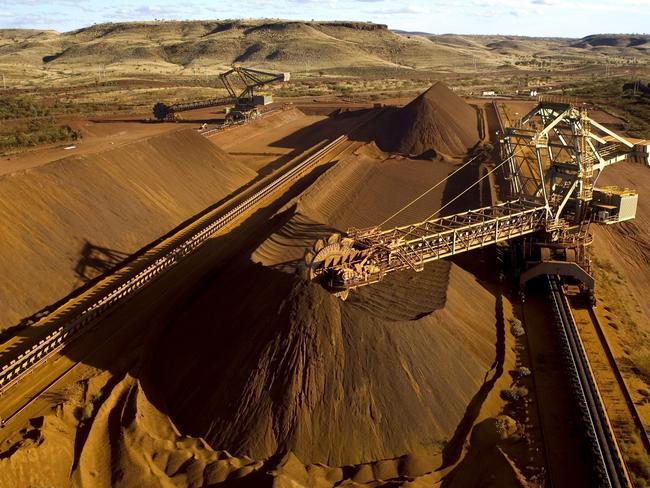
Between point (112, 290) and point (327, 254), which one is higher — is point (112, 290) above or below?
below

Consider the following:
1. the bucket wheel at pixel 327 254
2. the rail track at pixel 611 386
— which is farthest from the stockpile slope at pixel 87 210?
A: the rail track at pixel 611 386

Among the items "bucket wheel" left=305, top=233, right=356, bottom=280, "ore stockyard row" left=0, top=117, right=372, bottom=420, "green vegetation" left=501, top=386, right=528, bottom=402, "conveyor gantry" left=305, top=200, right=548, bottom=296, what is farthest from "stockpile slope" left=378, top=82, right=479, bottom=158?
"green vegetation" left=501, top=386, right=528, bottom=402

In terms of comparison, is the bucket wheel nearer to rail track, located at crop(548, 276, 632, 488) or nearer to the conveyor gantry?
the conveyor gantry

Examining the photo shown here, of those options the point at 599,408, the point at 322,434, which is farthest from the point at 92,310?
the point at 599,408

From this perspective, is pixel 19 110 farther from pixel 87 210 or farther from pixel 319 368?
pixel 319 368

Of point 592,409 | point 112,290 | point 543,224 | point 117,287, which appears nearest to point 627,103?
point 543,224

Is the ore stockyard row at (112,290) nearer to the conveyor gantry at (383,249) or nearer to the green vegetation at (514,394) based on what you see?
the conveyor gantry at (383,249)

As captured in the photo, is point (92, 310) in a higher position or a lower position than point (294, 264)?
lower

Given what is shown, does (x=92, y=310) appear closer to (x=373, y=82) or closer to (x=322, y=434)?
(x=322, y=434)
